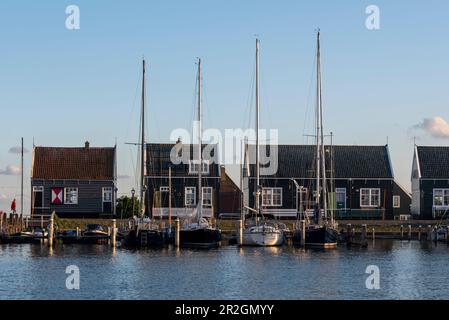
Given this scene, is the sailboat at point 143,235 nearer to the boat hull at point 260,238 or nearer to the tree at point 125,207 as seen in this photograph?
the boat hull at point 260,238

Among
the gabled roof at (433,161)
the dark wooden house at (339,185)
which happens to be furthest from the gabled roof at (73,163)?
the gabled roof at (433,161)

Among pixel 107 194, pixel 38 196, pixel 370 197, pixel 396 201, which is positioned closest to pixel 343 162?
pixel 370 197

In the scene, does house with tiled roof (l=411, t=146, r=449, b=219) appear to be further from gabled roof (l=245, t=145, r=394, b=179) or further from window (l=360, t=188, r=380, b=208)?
window (l=360, t=188, r=380, b=208)

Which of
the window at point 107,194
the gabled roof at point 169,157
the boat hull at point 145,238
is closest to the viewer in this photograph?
the boat hull at point 145,238

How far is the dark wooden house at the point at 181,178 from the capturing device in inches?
3492

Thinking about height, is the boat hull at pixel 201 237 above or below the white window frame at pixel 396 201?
below

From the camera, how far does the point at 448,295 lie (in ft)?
140

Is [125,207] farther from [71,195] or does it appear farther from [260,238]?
[260,238]

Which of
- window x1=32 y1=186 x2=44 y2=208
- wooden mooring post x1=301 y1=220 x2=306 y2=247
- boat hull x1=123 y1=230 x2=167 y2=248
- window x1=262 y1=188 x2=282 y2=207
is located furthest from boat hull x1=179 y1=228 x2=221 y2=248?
window x1=32 y1=186 x2=44 y2=208

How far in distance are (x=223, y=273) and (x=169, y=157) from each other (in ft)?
135
